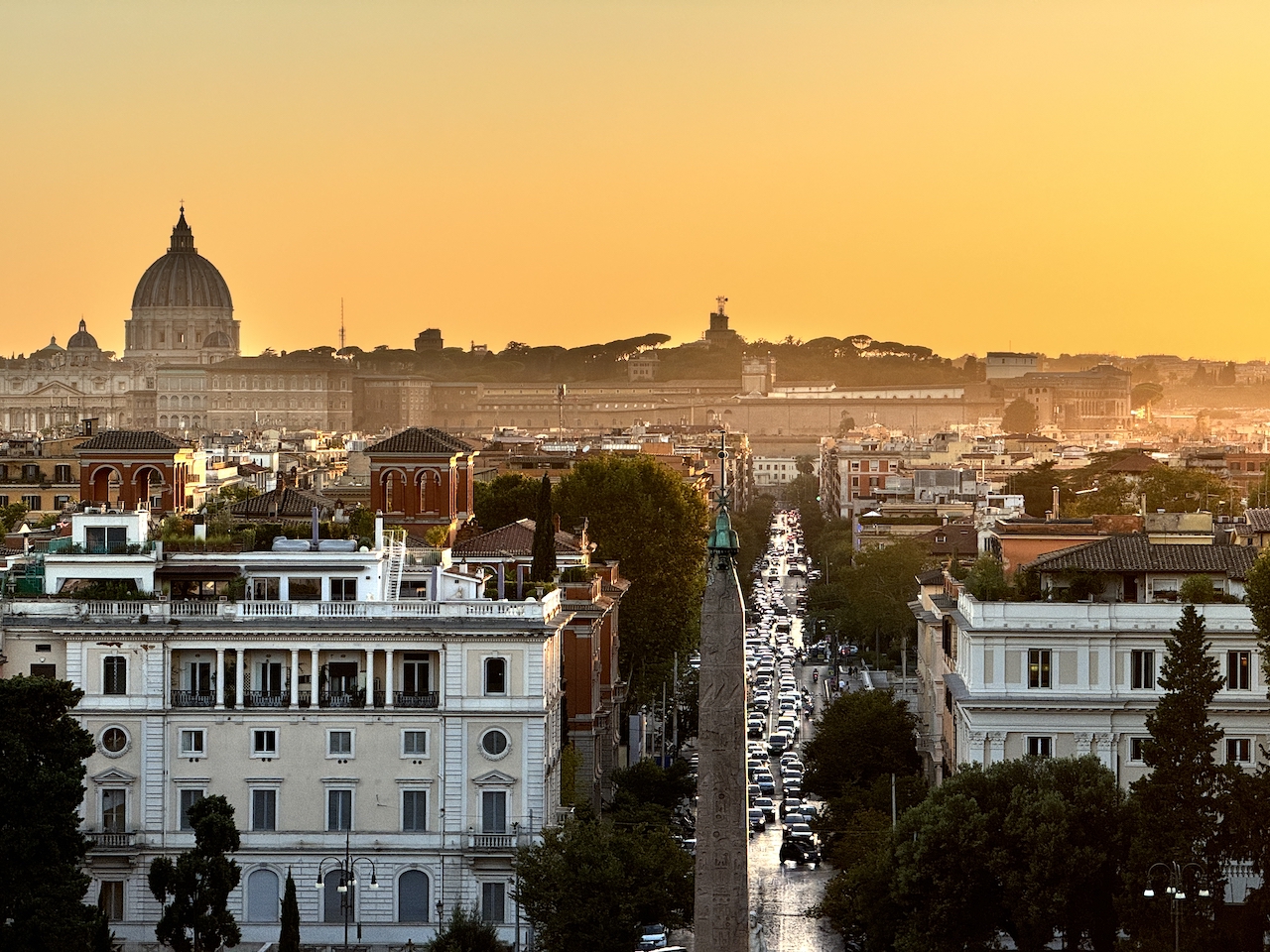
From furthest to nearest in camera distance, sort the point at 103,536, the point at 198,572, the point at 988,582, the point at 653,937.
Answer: the point at 988,582, the point at 103,536, the point at 198,572, the point at 653,937

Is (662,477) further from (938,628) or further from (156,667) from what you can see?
(156,667)

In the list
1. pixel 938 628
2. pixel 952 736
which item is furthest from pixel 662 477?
pixel 952 736

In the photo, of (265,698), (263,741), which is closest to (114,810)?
(263,741)

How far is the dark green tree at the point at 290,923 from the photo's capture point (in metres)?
30.8

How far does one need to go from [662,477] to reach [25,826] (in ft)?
123

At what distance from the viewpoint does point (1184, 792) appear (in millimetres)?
30359

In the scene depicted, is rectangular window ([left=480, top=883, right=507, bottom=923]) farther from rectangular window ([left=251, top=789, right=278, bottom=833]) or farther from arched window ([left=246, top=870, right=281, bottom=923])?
rectangular window ([left=251, top=789, right=278, bottom=833])

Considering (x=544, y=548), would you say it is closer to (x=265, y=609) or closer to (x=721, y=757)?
(x=265, y=609)

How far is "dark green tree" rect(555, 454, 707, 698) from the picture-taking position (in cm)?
5722

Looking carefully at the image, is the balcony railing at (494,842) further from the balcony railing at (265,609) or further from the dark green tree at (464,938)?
the balcony railing at (265,609)

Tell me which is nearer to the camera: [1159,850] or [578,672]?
[1159,850]

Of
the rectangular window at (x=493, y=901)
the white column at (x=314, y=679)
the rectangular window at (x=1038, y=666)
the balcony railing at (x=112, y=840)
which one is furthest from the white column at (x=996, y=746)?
the balcony railing at (x=112, y=840)

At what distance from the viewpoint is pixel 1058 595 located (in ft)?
120

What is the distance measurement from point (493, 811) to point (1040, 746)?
721cm
